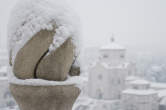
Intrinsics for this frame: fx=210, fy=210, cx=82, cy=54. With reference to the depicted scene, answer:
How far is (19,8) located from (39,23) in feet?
0.86

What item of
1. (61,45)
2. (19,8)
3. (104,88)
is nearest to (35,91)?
(61,45)

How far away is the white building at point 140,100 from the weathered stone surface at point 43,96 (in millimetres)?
14414

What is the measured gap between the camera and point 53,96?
166 cm

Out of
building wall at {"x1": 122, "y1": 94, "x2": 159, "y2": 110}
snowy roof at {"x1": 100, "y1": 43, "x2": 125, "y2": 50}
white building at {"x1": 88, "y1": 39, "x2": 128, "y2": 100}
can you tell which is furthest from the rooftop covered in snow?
snowy roof at {"x1": 100, "y1": 43, "x2": 125, "y2": 50}

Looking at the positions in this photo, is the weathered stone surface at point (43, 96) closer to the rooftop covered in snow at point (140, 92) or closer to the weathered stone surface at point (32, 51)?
the weathered stone surface at point (32, 51)

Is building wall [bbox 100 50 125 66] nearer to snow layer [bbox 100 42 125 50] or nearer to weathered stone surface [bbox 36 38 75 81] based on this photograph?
snow layer [bbox 100 42 125 50]

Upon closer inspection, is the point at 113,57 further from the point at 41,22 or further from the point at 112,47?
the point at 41,22

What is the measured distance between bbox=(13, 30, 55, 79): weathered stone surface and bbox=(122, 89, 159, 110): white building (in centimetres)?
1461

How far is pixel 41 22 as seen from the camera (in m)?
1.63

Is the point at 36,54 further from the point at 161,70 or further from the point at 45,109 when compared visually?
the point at 161,70

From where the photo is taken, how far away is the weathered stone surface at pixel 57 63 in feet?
5.37

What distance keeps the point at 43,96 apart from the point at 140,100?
1461 centimetres

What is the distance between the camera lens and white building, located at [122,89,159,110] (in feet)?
50.0

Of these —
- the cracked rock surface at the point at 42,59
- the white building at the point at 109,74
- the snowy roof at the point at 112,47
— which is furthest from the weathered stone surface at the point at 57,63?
the snowy roof at the point at 112,47
